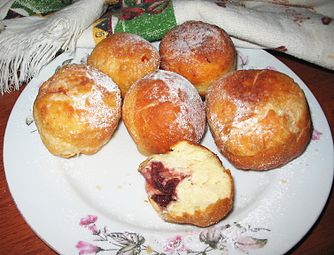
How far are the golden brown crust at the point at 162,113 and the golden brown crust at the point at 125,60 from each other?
0.12 m

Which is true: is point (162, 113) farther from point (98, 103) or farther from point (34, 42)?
point (34, 42)

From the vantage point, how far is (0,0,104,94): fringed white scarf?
5.75ft

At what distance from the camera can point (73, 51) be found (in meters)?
1.86

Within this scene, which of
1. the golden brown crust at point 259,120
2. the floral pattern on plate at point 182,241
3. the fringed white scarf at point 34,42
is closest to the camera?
the floral pattern on plate at point 182,241

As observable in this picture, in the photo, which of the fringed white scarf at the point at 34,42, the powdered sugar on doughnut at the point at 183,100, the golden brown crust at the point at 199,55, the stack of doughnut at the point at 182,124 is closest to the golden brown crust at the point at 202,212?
the stack of doughnut at the point at 182,124

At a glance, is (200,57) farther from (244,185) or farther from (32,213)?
(32,213)

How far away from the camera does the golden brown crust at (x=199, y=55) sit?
Result: 1569mm

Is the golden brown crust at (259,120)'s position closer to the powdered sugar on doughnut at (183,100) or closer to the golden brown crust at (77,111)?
the powdered sugar on doughnut at (183,100)

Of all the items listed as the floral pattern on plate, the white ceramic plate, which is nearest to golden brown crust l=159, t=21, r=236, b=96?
the white ceramic plate

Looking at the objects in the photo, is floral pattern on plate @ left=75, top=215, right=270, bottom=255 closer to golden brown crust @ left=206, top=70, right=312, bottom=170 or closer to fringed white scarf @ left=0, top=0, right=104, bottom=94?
golden brown crust @ left=206, top=70, right=312, bottom=170

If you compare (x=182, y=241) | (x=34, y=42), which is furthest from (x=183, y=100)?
(x=34, y=42)

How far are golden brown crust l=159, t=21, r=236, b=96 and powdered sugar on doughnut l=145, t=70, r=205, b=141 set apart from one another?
0.41ft

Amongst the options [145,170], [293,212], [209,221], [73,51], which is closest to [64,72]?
[73,51]

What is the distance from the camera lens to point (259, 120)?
1321 mm
